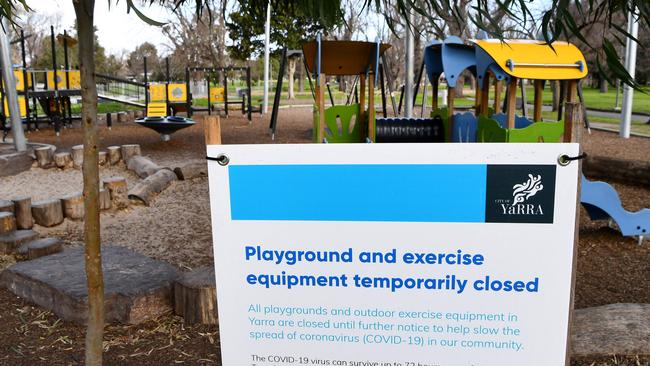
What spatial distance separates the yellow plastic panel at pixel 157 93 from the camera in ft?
52.9

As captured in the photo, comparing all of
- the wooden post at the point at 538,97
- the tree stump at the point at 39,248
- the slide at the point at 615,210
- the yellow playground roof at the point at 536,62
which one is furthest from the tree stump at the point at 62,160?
the slide at the point at 615,210

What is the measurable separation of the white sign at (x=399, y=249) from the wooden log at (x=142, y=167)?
7.18m

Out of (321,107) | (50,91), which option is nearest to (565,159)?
(321,107)

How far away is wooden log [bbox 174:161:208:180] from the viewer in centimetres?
852

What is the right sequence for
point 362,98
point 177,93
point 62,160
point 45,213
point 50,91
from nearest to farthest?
point 45,213 < point 62,160 < point 362,98 < point 50,91 < point 177,93

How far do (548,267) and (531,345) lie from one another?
227 mm

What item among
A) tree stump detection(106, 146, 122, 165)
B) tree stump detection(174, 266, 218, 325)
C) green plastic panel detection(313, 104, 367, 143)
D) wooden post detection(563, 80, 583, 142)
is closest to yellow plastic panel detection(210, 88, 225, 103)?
tree stump detection(106, 146, 122, 165)

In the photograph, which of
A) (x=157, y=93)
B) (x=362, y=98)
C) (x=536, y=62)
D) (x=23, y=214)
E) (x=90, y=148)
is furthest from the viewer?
(x=157, y=93)

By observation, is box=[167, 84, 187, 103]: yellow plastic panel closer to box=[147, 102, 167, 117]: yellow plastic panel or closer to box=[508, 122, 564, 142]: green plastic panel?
box=[147, 102, 167, 117]: yellow plastic panel

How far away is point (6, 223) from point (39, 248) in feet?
2.34

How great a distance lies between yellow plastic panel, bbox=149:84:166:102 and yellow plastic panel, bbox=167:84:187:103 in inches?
7.9

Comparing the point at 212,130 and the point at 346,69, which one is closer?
the point at 212,130

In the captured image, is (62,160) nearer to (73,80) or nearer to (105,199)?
(105,199)

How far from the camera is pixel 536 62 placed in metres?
5.97
